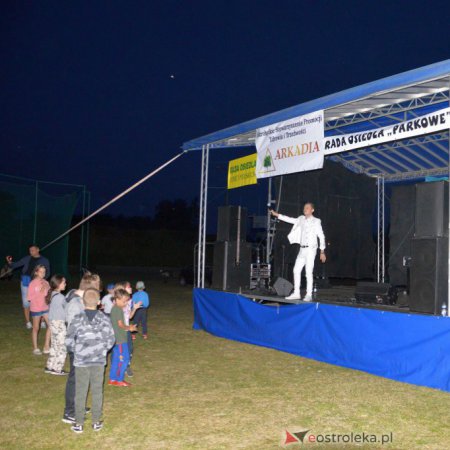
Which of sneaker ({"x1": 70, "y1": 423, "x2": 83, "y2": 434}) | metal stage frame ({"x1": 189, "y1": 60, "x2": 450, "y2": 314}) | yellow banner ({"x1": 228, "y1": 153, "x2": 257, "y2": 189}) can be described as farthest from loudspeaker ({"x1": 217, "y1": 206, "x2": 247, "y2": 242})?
sneaker ({"x1": 70, "y1": 423, "x2": 83, "y2": 434})

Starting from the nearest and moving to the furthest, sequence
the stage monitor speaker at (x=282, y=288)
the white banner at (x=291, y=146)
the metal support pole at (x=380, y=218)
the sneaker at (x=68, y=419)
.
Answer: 1. the sneaker at (x=68, y=419)
2. the white banner at (x=291, y=146)
3. the stage monitor speaker at (x=282, y=288)
4. the metal support pole at (x=380, y=218)

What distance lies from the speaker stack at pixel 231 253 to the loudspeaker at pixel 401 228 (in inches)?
160

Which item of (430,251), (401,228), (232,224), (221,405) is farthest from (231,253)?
(221,405)

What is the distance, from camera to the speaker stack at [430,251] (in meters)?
6.65

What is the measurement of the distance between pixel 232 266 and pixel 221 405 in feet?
18.0

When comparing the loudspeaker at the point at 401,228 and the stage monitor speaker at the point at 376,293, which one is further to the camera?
the loudspeaker at the point at 401,228

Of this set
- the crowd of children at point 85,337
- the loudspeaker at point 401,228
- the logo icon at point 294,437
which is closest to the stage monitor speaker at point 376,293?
the loudspeaker at point 401,228

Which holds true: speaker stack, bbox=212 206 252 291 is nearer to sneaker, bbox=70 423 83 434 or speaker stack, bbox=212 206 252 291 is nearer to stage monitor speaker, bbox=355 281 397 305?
stage monitor speaker, bbox=355 281 397 305

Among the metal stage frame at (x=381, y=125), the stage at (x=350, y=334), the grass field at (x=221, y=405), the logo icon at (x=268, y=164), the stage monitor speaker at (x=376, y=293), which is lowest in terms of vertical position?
the grass field at (x=221, y=405)

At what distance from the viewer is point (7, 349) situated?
27.2ft

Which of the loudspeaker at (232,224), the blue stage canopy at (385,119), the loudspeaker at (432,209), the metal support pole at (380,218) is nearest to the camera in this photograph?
the loudspeaker at (432,209)

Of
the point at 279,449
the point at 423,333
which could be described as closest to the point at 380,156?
the point at 423,333

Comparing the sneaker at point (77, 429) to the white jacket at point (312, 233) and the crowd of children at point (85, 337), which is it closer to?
the crowd of children at point (85, 337)

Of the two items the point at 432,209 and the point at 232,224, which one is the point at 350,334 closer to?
the point at 432,209
